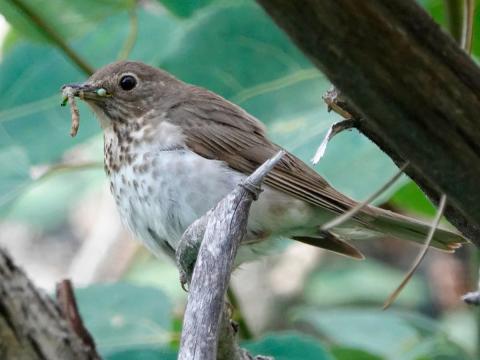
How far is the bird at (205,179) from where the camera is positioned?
2627mm

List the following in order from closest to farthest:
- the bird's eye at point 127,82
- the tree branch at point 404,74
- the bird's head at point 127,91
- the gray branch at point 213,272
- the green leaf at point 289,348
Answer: the tree branch at point 404,74, the gray branch at point 213,272, the green leaf at point 289,348, the bird's head at point 127,91, the bird's eye at point 127,82

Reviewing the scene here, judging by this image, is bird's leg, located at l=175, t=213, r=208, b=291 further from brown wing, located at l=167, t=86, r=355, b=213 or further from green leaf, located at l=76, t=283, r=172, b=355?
green leaf, located at l=76, t=283, r=172, b=355

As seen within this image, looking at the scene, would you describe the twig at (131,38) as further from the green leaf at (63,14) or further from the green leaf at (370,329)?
the green leaf at (370,329)

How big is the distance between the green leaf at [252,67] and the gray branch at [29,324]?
0.78 meters

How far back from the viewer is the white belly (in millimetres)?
2611

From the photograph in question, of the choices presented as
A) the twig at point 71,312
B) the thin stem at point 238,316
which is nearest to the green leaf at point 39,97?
the twig at point 71,312

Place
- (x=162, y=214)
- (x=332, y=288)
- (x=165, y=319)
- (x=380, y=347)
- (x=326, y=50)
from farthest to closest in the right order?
(x=332, y=288) < (x=380, y=347) < (x=165, y=319) < (x=162, y=214) < (x=326, y=50)

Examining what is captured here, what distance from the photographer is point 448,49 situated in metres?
1.01

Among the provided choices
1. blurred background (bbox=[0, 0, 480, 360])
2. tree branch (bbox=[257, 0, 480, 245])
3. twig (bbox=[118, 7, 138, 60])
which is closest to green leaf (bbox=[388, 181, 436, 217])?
blurred background (bbox=[0, 0, 480, 360])

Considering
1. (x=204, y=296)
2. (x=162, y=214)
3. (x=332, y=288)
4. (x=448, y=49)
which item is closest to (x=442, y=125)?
(x=448, y=49)

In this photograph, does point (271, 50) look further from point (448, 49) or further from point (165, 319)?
point (448, 49)

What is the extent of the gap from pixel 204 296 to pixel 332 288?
458cm

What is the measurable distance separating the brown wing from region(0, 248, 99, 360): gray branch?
775 mm

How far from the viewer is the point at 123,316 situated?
280cm
